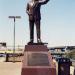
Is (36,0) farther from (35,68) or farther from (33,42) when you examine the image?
(35,68)

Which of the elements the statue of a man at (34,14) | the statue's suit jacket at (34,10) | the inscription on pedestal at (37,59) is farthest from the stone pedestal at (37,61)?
the statue's suit jacket at (34,10)

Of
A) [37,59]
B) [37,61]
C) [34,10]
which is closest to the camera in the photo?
[37,61]

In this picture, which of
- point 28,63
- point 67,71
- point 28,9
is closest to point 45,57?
point 28,63

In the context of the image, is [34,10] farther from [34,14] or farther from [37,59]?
[37,59]

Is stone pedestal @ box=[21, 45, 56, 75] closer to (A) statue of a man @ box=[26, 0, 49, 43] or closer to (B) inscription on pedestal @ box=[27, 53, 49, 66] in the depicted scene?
(B) inscription on pedestal @ box=[27, 53, 49, 66]

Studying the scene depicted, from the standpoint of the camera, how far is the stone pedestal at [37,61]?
15758mm

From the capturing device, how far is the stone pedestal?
15.8 m

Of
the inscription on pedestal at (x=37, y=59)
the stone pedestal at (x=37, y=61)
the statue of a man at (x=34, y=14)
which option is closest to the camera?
the stone pedestal at (x=37, y=61)

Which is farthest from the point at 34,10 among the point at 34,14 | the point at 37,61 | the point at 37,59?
the point at 37,61

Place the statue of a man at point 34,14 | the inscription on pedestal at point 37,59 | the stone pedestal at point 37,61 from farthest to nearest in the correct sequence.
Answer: the statue of a man at point 34,14, the inscription on pedestal at point 37,59, the stone pedestal at point 37,61

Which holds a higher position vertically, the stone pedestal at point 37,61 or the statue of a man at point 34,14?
the statue of a man at point 34,14

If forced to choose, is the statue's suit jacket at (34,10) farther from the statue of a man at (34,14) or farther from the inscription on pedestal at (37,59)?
the inscription on pedestal at (37,59)

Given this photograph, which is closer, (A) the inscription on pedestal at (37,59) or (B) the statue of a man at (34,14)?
(A) the inscription on pedestal at (37,59)

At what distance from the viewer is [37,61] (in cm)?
1634
